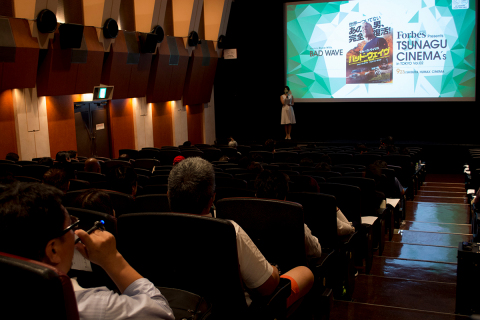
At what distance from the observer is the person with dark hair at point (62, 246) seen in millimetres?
1123

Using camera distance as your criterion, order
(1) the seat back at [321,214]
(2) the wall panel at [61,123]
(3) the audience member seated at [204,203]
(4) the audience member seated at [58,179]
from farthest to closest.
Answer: (2) the wall panel at [61,123], (4) the audience member seated at [58,179], (1) the seat back at [321,214], (3) the audience member seated at [204,203]

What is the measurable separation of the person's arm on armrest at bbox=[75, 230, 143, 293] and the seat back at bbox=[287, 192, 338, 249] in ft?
5.76

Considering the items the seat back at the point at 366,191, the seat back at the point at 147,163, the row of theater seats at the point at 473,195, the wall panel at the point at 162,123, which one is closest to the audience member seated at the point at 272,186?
the seat back at the point at 366,191

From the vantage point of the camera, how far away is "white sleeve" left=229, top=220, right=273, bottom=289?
1.87 meters

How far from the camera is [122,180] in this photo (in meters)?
3.90

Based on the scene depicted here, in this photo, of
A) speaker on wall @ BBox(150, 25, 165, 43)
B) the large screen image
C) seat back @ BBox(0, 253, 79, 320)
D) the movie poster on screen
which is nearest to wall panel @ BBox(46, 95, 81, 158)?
speaker on wall @ BBox(150, 25, 165, 43)

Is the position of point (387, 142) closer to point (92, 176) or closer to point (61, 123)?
point (92, 176)

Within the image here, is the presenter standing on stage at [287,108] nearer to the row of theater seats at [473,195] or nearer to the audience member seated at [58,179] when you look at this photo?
the row of theater seats at [473,195]

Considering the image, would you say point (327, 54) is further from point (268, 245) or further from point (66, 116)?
point (268, 245)

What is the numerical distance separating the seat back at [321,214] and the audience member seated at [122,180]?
158 cm

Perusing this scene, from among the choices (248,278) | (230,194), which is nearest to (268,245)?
(248,278)

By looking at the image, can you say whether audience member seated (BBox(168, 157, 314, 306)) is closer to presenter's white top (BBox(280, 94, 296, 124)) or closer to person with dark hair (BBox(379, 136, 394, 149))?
person with dark hair (BBox(379, 136, 394, 149))

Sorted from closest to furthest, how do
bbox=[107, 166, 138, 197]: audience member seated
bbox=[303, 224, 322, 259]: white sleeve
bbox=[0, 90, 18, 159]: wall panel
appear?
bbox=[303, 224, 322, 259]: white sleeve < bbox=[107, 166, 138, 197]: audience member seated < bbox=[0, 90, 18, 159]: wall panel

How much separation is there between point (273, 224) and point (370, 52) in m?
11.8
